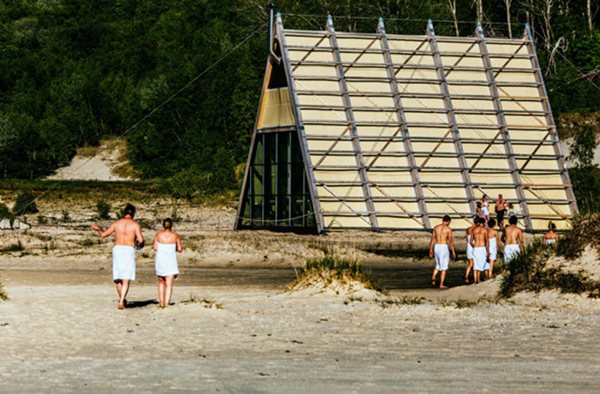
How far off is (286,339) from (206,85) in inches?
2663

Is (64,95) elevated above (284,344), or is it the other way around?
(64,95)

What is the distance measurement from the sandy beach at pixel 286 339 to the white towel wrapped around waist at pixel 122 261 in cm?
68

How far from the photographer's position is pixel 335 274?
18.5 metres

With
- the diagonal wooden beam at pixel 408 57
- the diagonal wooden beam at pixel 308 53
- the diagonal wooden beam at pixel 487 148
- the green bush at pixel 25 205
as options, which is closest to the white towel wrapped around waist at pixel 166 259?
the diagonal wooden beam at pixel 308 53

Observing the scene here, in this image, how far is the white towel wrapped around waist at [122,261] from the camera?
51.8ft

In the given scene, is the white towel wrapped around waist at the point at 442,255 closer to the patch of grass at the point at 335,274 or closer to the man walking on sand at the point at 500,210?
the patch of grass at the point at 335,274

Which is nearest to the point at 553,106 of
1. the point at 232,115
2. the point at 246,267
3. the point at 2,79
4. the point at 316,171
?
the point at 232,115

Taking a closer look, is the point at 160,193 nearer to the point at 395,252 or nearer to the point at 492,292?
the point at 395,252

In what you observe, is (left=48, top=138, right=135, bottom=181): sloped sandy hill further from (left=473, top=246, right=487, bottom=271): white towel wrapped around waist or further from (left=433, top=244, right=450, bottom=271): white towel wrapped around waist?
(left=473, top=246, right=487, bottom=271): white towel wrapped around waist

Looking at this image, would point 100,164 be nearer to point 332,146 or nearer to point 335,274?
point 332,146

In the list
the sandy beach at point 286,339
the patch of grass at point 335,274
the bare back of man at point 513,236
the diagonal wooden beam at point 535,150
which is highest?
the diagonal wooden beam at point 535,150

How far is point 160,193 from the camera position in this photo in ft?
177

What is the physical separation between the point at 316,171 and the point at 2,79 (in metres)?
86.7

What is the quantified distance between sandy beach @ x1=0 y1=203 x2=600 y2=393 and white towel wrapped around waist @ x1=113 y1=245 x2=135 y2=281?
0.68 meters
